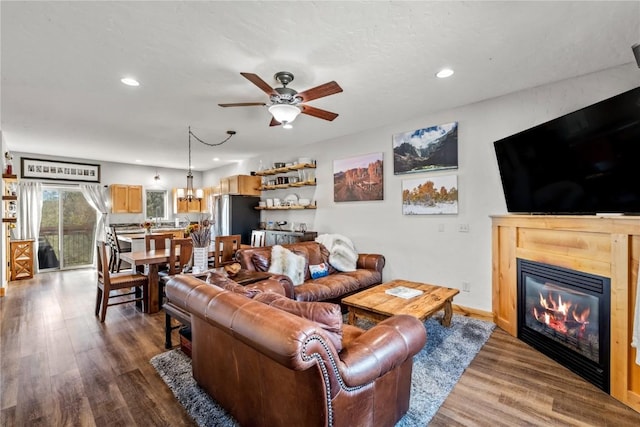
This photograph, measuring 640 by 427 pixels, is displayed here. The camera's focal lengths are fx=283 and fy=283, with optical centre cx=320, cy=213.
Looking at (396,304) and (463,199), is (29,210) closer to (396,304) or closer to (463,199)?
(396,304)

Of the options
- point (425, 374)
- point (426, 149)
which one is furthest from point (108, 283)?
point (426, 149)

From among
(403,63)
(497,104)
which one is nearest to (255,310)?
(403,63)

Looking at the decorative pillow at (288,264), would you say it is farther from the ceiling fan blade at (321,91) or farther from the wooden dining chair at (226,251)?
the ceiling fan blade at (321,91)

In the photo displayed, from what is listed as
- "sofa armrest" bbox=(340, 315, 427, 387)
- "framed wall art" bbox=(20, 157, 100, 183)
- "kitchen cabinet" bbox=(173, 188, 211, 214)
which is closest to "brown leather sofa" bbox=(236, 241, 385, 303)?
"sofa armrest" bbox=(340, 315, 427, 387)

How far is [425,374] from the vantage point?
92.8 inches

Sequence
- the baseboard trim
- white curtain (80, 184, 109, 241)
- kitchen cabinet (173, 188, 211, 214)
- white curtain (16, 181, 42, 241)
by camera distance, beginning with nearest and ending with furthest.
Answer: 1. the baseboard trim
2. white curtain (16, 181, 42, 241)
3. white curtain (80, 184, 109, 241)
4. kitchen cabinet (173, 188, 211, 214)

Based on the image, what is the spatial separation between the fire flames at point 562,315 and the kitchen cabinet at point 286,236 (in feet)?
11.3

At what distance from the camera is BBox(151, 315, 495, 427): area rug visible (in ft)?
6.23

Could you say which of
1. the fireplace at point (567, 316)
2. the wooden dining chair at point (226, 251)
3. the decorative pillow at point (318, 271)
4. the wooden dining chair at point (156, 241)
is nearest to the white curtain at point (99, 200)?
the wooden dining chair at point (156, 241)

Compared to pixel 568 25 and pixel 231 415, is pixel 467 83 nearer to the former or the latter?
pixel 568 25

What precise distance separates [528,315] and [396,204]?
2119mm

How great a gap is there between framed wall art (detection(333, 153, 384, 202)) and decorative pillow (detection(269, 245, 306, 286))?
167 centimetres

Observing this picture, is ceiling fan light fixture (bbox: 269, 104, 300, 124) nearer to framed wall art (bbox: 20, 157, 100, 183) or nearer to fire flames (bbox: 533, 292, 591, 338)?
fire flames (bbox: 533, 292, 591, 338)

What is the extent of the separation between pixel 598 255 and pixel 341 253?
9.25 feet
